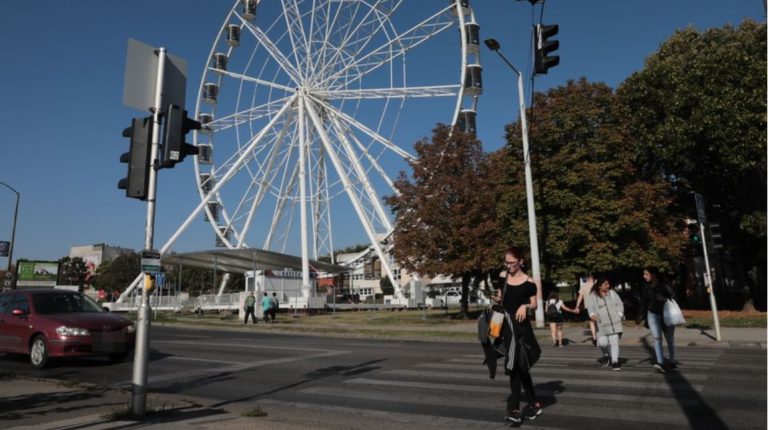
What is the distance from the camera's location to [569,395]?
25.9 ft

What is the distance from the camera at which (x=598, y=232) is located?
2483cm

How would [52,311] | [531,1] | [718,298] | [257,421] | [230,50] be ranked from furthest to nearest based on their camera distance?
[718,298], [230,50], [531,1], [52,311], [257,421]

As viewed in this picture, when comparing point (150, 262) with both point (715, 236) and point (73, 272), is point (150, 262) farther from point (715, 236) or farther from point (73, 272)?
point (73, 272)

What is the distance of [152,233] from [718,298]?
49496mm

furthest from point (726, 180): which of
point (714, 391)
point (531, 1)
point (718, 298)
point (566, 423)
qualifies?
point (566, 423)

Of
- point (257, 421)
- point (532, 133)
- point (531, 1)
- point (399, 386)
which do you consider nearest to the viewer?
point (257, 421)

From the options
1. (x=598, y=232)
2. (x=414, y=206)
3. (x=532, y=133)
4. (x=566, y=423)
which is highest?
(x=532, y=133)

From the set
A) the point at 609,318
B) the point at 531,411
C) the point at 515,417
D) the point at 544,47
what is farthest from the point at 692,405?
the point at 544,47

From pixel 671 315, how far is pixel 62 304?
11.4 meters

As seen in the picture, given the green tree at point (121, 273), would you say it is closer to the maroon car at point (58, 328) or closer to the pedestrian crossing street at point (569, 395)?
the maroon car at point (58, 328)

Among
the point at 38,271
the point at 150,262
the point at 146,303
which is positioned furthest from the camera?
the point at 38,271

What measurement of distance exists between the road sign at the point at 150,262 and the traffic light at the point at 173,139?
103 cm

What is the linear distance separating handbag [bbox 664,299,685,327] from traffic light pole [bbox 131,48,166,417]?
8187 mm

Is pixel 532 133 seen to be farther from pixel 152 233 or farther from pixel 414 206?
pixel 152 233
